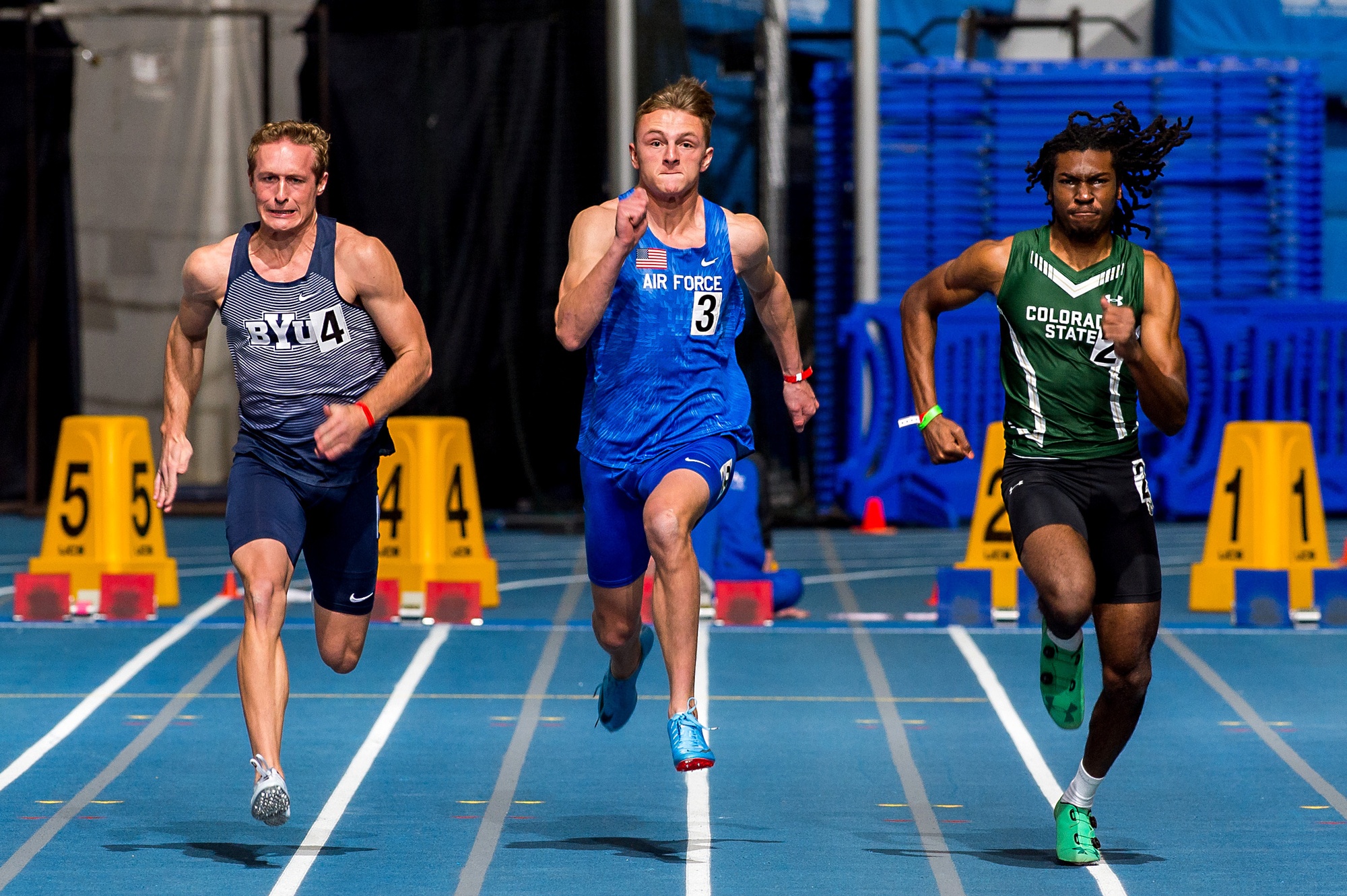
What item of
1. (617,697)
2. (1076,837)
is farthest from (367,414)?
(1076,837)

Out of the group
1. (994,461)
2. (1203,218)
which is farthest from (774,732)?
(1203,218)

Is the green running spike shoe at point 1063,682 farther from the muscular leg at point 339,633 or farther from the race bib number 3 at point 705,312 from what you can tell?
the muscular leg at point 339,633

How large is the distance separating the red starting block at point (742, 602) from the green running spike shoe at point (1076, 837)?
18.2ft

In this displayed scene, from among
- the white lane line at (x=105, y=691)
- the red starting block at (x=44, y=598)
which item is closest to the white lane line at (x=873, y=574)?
the white lane line at (x=105, y=691)

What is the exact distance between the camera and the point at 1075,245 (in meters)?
6.31

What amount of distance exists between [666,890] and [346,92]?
15.0m

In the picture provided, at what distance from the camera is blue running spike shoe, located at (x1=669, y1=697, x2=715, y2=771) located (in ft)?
19.4

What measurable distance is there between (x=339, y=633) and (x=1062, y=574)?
2432 mm

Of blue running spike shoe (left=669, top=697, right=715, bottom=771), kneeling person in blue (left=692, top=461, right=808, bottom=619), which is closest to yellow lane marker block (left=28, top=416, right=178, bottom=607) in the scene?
kneeling person in blue (left=692, top=461, right=808, bottom=619)

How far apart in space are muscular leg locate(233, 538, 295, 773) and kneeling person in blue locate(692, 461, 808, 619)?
5372 millimetres

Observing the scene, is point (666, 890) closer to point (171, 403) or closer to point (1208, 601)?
point (171, 403)

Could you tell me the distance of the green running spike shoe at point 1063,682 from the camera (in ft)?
20.4

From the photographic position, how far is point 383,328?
6508mm

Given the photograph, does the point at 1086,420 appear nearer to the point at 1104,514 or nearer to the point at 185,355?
the point at 1104,514
